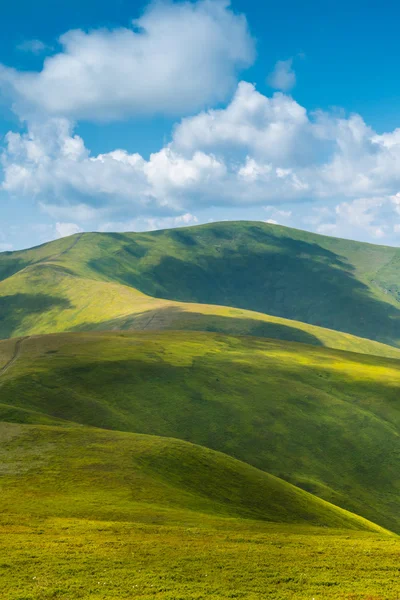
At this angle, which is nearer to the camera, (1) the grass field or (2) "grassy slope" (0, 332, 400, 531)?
(1) the grass field

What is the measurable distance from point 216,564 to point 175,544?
6.05m

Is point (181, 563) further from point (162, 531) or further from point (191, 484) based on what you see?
point (191, 484)

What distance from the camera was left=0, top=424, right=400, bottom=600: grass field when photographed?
3750 cm

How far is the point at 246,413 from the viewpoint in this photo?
168 meters

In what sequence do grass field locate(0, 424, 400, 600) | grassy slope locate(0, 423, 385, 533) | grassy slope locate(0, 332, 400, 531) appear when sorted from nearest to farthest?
grass field locate(0, 424, 400, 600) → grassy slope locate(0, 423, 385, 533) → grassy slope locate(0, 332, 400, 531)

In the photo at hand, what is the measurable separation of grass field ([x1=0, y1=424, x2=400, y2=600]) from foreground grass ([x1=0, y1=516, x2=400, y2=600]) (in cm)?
9

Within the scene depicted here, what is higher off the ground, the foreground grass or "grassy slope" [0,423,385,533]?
the foreground grass

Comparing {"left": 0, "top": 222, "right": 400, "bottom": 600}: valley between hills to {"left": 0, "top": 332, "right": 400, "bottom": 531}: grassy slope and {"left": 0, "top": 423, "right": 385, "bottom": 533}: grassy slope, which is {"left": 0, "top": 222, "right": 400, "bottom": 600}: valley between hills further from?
{"left": 0, "top": 332, "right": 400, "bottom": 531}: grassy slope

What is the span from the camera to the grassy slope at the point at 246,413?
138500mm

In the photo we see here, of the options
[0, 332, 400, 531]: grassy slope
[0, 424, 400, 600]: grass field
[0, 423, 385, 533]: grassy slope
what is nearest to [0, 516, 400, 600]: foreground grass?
[0, 424, 400, 600]: grass field

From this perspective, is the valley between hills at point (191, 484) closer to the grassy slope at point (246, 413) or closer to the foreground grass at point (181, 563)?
the foreground grass at point (181, 563)

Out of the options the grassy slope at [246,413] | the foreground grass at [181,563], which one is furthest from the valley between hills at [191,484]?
the grassy slope at [246,413]

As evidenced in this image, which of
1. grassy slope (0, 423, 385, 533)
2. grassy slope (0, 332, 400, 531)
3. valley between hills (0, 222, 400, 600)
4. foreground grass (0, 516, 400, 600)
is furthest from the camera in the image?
grassy slope (0, 332, 400, 531)

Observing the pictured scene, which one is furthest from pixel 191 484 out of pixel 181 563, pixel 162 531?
pixel 181 563
